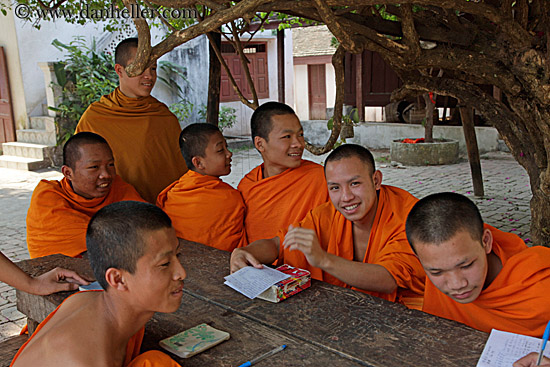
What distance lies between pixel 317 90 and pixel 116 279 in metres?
17.3

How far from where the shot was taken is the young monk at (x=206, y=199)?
10.6 ft

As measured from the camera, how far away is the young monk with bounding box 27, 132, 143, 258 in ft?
9.55

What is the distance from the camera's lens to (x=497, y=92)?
33.2ft

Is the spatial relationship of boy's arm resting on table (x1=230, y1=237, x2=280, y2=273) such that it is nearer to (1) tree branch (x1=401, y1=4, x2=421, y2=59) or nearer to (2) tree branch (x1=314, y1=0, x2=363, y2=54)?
(2) tree branch (x1=314, y1=0, x2=363, y2=54)

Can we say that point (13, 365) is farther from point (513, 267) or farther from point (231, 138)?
point (231, 138)

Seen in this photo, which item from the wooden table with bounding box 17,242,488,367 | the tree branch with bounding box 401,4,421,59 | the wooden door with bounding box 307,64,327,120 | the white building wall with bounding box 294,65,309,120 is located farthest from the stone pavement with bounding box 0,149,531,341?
the white building wall with bounding box 294,65,309,120

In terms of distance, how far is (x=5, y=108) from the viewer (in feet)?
37.8

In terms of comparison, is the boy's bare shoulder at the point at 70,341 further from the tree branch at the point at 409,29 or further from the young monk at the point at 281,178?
the tree branch at the point at 409,29

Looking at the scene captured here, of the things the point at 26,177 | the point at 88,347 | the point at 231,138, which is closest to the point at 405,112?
the point at 231,138

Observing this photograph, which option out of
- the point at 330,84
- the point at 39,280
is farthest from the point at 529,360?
A: the point at 330,84

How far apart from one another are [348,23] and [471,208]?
Answer: 1.69 metres

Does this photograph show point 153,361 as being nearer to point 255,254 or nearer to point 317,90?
point 255,254

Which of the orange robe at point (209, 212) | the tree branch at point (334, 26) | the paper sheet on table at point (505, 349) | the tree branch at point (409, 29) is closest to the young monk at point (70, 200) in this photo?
the orange robe at point (209, 212)

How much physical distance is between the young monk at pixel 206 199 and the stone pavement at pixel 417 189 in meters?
1.60
